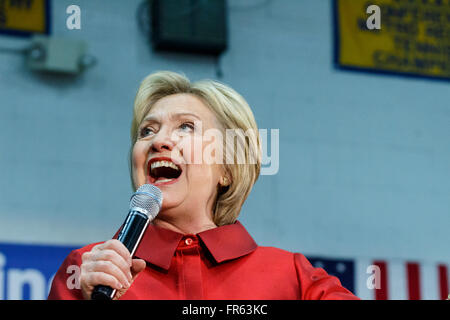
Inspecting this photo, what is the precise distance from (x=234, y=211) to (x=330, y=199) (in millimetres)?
2903

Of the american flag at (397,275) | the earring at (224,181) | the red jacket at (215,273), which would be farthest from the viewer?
the american flag at (397,275)

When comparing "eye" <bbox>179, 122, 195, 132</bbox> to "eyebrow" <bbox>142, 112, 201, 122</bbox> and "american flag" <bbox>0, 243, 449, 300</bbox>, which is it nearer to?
"eyebrow" <bbox>142, 112, 201, 122</bbox>

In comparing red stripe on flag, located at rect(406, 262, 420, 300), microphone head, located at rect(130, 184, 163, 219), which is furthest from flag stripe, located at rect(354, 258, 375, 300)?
microphone head, located at rect(130, 184, 163, 219)

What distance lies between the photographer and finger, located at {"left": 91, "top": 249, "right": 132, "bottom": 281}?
114 centimetres

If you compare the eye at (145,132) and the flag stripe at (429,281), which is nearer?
the eye at (145,132)

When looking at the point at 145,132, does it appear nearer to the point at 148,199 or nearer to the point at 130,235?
the point at 148,199

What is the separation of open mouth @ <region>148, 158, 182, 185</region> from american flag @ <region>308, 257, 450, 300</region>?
2619 mm

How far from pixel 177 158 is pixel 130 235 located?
14.0 inches

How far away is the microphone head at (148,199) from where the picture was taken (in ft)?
4.29

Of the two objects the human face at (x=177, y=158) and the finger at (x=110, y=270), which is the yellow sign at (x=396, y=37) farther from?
the finger at (x=110, y=270)

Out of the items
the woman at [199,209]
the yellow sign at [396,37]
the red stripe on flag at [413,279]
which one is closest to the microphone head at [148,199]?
the woman at [199,209]

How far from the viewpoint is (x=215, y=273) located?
1.47 metres
